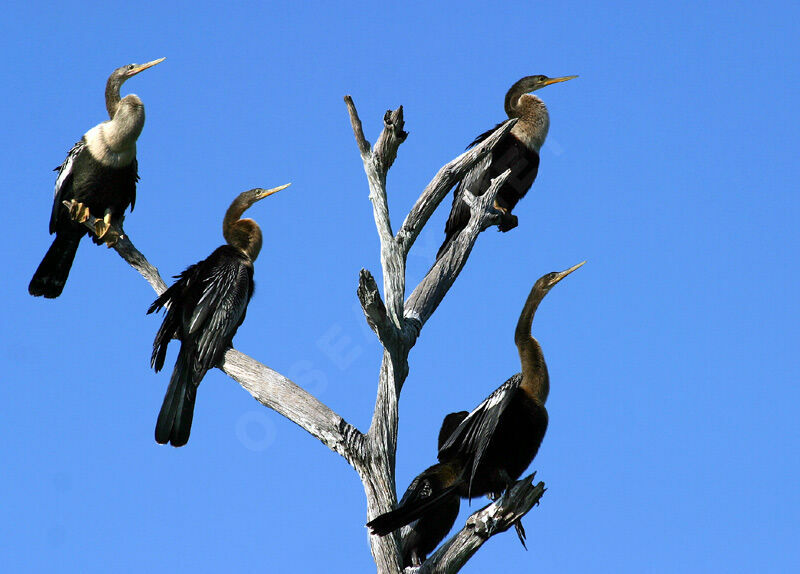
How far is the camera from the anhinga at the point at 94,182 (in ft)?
20.8

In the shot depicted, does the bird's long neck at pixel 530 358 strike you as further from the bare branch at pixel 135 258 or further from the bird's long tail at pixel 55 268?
the bird's long tail at pixel 55 268

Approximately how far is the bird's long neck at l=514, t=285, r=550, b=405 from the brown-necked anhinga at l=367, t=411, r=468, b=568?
628 millimetres

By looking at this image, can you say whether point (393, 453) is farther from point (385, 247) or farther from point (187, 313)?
point (187, 313)

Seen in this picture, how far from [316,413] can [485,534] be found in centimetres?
112

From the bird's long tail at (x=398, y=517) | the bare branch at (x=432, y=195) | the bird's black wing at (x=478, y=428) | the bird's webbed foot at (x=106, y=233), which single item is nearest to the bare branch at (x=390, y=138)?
the bare branch at (x=432, y=195)

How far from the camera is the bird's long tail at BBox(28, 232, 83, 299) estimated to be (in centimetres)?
631

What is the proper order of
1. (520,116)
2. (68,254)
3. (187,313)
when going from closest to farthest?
1. (187,313)
2. (68,254)
3. (520,116)

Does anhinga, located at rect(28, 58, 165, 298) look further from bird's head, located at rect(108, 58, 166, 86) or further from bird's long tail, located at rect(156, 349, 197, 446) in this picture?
bird's long tail, located at rect(156, 349, 197, 446)

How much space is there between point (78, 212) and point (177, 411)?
6.12ft

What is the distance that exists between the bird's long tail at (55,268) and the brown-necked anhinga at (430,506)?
323 centimetres

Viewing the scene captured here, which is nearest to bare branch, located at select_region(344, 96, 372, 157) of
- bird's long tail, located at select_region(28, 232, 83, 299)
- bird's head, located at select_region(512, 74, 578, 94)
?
bird's long tail, located at select_region(28, 232, 83, 299)

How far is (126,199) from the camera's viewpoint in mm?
6648

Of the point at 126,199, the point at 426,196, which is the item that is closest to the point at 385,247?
the point at 426,196

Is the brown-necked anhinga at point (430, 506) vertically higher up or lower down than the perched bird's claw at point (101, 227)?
lower down
